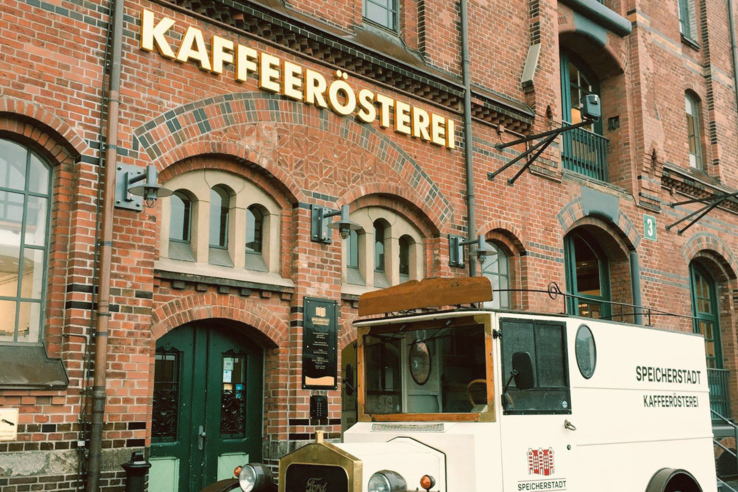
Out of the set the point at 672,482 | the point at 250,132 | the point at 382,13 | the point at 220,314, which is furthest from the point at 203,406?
the point at 382,13

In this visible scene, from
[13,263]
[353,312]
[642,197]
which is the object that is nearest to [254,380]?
[353,312]

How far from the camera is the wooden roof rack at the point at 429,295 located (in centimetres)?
711

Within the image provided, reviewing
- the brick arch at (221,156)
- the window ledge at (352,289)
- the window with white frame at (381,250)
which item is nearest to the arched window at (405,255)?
the window with white frame at (381,250)

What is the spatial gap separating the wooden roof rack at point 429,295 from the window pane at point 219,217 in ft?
9.48

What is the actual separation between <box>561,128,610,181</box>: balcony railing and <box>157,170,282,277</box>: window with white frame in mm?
7439

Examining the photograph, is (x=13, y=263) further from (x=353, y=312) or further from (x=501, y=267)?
(x=501, y=267)

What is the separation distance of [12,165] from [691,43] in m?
16.3

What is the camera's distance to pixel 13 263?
848 centimetres

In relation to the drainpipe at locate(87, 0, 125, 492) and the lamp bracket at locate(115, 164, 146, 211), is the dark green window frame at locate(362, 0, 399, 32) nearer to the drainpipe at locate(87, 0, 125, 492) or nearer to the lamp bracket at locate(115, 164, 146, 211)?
the drainpipe at locate(87, 0, 125, 492)

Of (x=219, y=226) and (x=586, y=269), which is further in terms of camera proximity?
(x=586, y=269)

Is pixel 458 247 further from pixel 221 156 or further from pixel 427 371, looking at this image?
pixel 427 371

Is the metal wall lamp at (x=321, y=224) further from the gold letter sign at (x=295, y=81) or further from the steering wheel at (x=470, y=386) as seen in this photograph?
the steering wheel at (x=470, y=386)

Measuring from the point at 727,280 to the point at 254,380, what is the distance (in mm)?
13637

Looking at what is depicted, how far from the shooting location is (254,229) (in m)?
10.8
